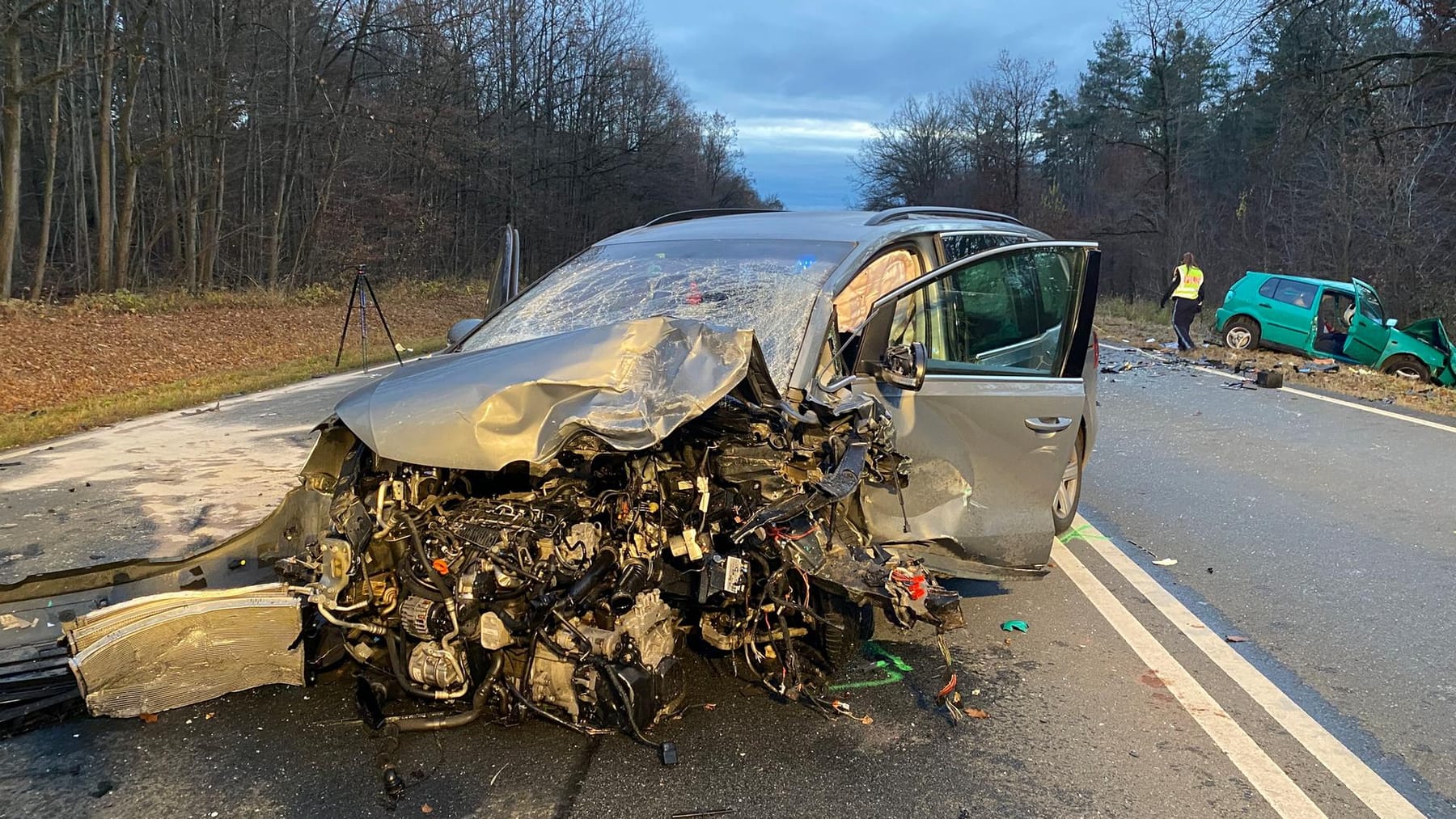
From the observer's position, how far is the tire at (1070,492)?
5.61m

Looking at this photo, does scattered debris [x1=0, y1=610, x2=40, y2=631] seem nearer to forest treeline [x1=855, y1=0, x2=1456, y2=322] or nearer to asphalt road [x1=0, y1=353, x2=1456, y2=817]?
asphalt road [x1=0, y1=353, x2=1456, y2=817]

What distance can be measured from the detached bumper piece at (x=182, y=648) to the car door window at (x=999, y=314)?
9.07ft

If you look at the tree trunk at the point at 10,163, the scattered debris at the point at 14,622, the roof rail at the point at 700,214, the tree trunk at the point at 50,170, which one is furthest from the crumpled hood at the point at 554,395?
the tree trunk at the point at 50,170

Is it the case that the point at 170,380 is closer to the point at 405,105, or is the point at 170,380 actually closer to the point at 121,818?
the point at 121,818

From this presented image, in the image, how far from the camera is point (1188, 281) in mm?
17516

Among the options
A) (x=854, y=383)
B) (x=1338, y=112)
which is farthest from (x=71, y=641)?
(x=1338, y=112)

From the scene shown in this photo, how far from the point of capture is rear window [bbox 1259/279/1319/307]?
16594 millimetres

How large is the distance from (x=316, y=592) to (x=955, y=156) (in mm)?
70630

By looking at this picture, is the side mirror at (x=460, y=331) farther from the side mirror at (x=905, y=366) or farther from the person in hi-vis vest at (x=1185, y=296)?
the person in hi-vis vest at (x=1185, y=296)

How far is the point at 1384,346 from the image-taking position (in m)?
15.2

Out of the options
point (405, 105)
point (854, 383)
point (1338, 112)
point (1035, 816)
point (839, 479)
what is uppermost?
point (405, 105)

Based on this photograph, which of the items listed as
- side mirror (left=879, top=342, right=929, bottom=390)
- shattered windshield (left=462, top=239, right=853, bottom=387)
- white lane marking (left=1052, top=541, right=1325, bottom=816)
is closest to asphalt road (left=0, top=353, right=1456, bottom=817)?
white lane marking (left=1052, top=541, right=1325, bottom=816)

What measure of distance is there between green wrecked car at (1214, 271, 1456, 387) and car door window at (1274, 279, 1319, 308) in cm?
1

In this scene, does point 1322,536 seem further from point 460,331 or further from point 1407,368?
point 1407,368
